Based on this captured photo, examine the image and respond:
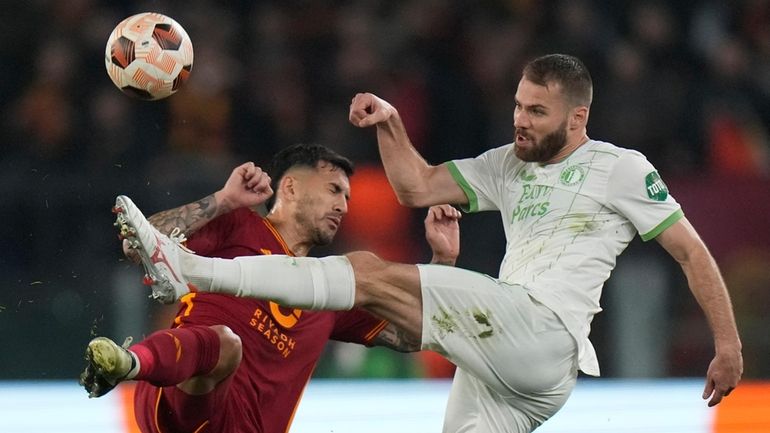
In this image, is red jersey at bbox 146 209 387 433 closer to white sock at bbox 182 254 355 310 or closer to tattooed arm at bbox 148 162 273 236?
tattooed arm at bbox 148 162 273 236

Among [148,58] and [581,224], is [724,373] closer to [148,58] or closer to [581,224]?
[581,224]

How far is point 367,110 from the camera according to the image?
552 cm

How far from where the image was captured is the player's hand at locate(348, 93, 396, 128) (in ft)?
17.6

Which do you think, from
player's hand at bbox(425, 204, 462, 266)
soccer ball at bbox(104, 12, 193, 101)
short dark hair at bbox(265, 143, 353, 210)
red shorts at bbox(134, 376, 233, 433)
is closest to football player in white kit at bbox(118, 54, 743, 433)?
player's hand at bbox(425, 204, 462, 266)

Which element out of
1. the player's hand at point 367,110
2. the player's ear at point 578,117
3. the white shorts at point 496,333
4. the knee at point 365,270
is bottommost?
the white shorts at point 496,333

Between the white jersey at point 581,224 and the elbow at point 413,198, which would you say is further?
the elbow at point 413,198

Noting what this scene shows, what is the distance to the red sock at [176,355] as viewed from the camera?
15.1ft

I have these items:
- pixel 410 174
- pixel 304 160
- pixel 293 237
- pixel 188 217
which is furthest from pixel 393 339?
pixel 188 217

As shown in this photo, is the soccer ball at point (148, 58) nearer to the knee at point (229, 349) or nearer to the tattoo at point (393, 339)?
the knee at point (229, 349)

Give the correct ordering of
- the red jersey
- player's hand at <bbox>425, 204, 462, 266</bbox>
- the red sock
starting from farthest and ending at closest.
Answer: player's hand at <bbox>425, 204, 462, 266</bbox>, the red jersey, the red sock

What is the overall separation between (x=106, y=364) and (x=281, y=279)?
67cm

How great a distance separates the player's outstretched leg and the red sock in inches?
3.4

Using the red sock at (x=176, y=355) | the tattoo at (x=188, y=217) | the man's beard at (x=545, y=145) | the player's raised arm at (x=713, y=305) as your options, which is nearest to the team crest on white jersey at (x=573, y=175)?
the man's beard at (x=545, y=145)

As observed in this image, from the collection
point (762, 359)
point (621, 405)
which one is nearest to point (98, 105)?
point (621, 405)
